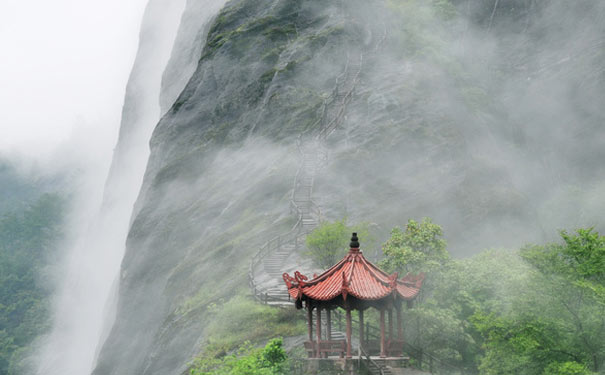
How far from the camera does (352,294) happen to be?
712 inches

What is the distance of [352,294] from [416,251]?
5.50 metres

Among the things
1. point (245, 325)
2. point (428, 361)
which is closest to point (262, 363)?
point (428, 361)

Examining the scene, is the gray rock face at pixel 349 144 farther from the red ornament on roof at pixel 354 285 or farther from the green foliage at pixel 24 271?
the green foliage at pixel 24 271

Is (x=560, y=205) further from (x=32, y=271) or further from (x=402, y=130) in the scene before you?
(x=32, y=271)

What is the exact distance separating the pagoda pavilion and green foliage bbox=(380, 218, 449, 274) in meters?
2.02

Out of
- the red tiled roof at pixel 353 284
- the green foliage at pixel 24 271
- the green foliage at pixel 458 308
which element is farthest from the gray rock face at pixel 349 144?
the green foliage at pixel 24 271

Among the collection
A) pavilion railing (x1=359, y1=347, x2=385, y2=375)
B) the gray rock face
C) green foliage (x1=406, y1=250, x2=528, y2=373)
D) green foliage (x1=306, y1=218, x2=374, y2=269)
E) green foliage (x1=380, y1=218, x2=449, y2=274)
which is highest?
the gray rock face

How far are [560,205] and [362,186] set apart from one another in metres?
15.1

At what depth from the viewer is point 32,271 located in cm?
11681

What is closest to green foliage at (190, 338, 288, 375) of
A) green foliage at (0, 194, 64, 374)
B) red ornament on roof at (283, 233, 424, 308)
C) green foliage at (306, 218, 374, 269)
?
red ornament on roof at (283, 233, 424, 308)

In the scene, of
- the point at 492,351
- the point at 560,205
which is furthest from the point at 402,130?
the point at 492,351

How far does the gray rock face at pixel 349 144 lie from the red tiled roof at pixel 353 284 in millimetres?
8484

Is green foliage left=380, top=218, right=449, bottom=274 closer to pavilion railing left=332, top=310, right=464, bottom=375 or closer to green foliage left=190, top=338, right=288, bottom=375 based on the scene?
pavilion railing left=332, top=310, right=464, bottom=375

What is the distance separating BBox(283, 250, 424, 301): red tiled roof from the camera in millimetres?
18234
